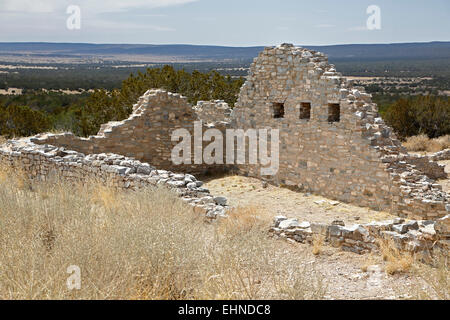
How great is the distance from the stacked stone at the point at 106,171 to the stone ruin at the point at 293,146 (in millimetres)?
20

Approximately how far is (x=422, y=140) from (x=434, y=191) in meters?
8.52

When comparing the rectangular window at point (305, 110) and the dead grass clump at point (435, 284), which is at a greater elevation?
the rectangular window at point (305, 110)

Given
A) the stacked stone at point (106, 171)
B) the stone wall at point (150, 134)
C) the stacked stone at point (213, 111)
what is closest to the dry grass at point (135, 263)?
the stacked stone at point (106, 171)

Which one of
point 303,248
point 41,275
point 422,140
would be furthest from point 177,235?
point 422,140

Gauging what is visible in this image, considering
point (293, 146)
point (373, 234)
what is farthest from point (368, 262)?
point (293, 146)

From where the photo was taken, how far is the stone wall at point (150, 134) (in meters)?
11.0

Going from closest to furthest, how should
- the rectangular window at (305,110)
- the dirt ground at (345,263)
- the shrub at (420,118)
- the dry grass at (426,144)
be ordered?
the dirt ground at (345,263), the rectangular window at (305,110), the dry grass at (426,144), the shrub at (420,118)

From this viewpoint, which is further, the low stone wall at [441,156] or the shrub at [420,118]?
the shrub at [420,118]

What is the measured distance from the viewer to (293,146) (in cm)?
1049

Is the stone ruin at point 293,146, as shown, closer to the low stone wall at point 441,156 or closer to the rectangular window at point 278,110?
the rectangular window at point 278,110

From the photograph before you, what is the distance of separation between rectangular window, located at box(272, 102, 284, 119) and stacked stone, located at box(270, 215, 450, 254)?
5.11m

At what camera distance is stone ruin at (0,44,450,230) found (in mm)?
8281

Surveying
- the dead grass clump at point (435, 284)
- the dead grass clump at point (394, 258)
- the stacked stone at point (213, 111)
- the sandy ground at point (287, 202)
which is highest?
the stacked stone at point (213, 111)

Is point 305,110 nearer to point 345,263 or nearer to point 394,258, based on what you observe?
point 345,263
